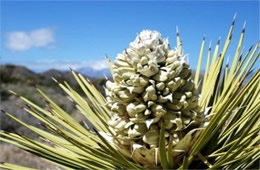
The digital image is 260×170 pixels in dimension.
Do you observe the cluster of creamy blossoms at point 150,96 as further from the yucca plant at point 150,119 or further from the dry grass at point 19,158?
the dry grass at point 19,158

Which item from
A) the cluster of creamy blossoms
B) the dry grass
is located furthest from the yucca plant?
the dry grass

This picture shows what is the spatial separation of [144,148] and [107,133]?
267 mm

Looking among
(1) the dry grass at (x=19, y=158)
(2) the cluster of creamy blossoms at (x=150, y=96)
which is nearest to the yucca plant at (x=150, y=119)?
(2) the cluster of creamy blossoms at (x=150, y=96)

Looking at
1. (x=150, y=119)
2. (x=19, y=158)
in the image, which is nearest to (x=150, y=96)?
(x=150, y=119)

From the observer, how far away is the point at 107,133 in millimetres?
1622

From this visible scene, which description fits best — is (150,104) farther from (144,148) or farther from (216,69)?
(216,69)

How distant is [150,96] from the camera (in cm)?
141

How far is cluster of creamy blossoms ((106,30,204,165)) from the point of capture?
1410 mm

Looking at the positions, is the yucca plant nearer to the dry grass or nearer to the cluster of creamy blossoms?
the cluster of creamy blossoms

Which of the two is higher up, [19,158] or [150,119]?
[19,158]

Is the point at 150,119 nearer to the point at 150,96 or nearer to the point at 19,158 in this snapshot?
the point at 150,96

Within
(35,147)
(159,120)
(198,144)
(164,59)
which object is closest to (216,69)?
(164,59)

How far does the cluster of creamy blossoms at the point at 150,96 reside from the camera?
4.63 ft

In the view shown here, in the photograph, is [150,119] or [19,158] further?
[19,158]
